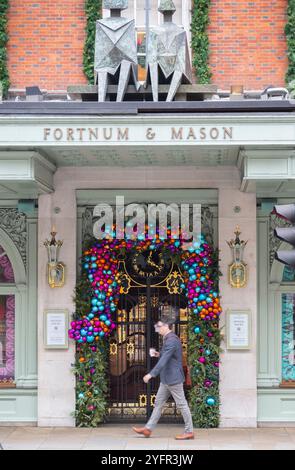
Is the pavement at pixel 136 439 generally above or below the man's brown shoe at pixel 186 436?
below

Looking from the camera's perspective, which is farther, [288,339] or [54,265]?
[288,339]

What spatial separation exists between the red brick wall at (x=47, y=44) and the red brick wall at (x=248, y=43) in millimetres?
2243

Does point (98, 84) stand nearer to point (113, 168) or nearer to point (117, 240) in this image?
point (113, 168)

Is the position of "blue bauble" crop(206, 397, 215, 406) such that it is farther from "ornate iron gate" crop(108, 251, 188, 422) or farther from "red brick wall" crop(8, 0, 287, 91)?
"red brick wall" crop(8, 0, 287, 91)

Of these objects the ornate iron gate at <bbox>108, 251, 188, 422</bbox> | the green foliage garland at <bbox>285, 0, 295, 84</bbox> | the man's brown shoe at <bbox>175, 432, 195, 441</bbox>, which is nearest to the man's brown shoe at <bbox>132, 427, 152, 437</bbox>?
the man's brown shoe at <bbox>175, 432, 195, 441</bbox>

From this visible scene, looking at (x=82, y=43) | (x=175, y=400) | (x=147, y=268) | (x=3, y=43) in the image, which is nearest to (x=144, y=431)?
(x=175, y=400)

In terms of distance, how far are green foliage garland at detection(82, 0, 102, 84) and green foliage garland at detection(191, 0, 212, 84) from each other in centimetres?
159

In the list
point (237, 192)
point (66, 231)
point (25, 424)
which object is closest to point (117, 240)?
point (66, 231)

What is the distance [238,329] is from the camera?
1319cm

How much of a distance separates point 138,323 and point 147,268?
2.77ft

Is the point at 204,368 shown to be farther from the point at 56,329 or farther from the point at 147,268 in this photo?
the point at 56,329

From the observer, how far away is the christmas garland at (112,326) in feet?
43.0

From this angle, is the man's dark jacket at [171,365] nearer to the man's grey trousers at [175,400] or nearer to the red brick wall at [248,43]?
the man's grey trousers at [175,400]

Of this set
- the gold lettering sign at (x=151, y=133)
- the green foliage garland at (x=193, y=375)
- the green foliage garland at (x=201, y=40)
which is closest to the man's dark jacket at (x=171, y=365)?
the green foliage garland at (x=193, y=375)
